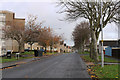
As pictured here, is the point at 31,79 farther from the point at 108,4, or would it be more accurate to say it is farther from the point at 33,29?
the point at 33,29

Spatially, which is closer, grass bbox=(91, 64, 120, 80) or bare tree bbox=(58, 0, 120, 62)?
grass bbox=(91, 64, 120, 80)

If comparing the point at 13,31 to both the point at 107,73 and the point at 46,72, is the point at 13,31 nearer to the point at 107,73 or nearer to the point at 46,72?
the point at 46,72

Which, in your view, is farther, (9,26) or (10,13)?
(10,13)

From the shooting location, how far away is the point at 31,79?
8.46m

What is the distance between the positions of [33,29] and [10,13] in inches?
460

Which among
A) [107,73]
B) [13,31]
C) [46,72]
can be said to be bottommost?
[46,72]

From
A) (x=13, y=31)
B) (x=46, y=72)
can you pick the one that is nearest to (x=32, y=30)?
(x=13, y=31)

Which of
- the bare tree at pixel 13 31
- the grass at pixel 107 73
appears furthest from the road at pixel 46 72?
the bare tree at pixel 13 31

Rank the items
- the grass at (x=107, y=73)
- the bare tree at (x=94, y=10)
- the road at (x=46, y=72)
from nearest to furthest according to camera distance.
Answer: the grass at (x=107, y=73)
the road at (x=46, y=72)
the bare tree at (x=94, y=10)

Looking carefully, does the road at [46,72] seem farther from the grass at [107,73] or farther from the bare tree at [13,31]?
the bare tree at [13,31]

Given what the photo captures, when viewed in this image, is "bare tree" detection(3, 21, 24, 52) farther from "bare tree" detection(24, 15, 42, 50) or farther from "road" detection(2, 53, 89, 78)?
"road" detection(2, 53, 89, 78)

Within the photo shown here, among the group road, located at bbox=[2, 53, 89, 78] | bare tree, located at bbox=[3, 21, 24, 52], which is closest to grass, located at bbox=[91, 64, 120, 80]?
road, located at bbox=[2, 53, 89, 78]

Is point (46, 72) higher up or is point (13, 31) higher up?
point (13, 31)

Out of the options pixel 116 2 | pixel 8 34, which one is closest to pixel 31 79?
pixel 116 2
